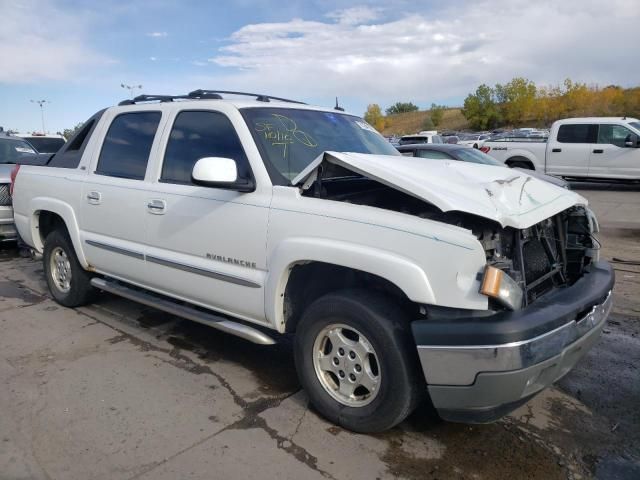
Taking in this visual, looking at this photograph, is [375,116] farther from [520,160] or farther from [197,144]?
[197,144]

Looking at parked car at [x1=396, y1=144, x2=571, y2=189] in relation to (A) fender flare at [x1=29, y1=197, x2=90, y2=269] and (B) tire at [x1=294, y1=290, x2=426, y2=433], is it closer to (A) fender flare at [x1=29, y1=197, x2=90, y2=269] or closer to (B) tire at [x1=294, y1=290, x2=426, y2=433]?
(A) fender flare at [x1=29, y1=197, x2=90, y2=269]

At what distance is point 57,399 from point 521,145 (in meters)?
15.7

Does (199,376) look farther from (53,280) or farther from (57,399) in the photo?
(53,280)

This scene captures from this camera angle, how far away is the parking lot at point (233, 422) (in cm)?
287

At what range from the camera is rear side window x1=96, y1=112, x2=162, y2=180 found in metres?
4.40

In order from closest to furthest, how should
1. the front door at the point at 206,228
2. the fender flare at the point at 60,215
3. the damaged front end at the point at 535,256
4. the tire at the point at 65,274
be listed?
1. the damaged front end at the point at 535,256
2. the front door at the point at 206,228
3. the fender flare at the point at 60,215
4. the tire at the point at 65,274

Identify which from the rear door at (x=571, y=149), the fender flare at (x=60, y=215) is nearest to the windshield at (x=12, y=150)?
the fender flare at (x=60, y=215)

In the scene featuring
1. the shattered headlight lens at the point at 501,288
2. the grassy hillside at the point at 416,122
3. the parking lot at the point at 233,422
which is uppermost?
the grassy hillside at the point at 416,122

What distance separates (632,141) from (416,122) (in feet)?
322

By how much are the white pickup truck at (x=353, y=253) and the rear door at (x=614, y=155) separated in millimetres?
13053

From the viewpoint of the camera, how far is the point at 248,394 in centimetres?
367

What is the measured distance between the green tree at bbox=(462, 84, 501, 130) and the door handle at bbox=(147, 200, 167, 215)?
89.4m

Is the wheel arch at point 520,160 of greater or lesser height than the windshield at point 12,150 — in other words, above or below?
below

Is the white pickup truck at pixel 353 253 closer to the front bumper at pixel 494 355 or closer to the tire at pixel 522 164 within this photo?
the front bumper at pixel 494 355
